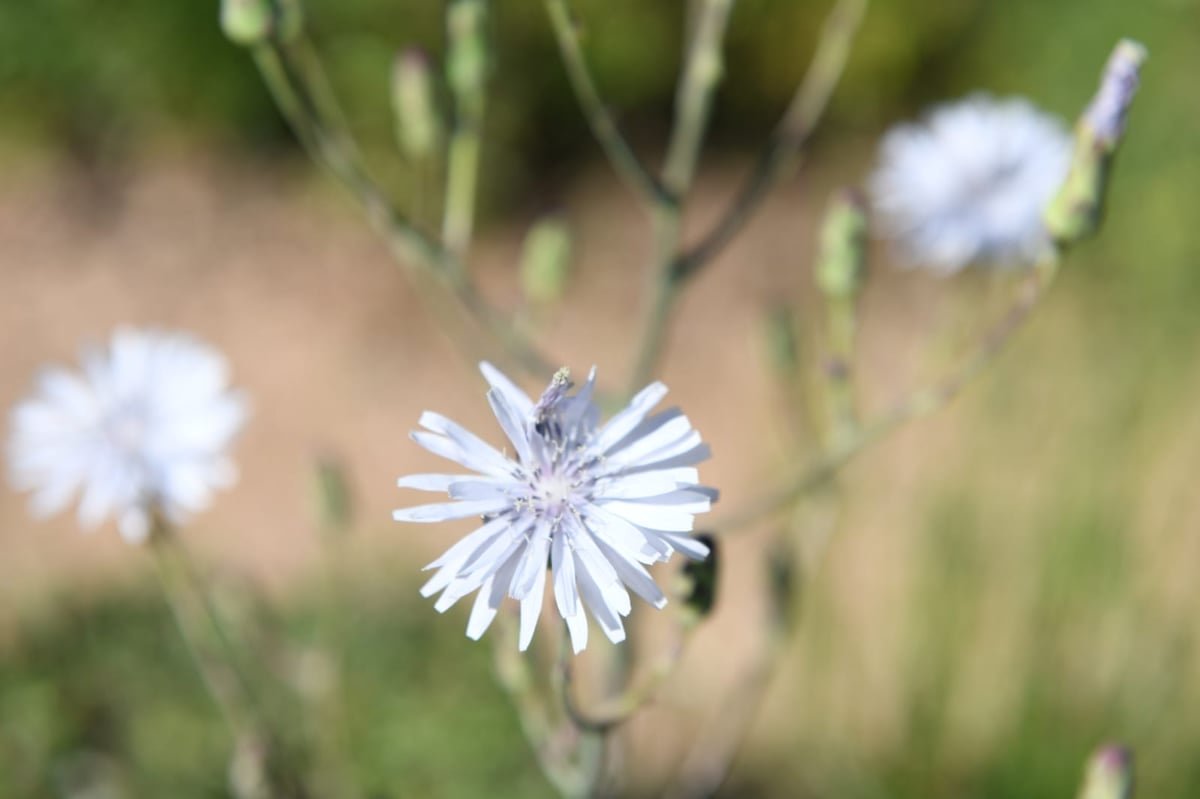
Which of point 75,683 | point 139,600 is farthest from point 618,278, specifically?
point 75,683

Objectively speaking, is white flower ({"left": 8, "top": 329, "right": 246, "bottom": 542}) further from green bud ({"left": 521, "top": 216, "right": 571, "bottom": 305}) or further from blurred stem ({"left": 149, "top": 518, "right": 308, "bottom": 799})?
green bud ({"left": 521, "top": 216, "right": 571, "bottom": 305})

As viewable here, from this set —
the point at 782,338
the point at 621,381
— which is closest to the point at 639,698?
the point at 782,338

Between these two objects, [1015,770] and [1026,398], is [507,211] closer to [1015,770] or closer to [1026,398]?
[1026,398]

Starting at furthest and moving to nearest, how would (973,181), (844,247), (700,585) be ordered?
1. (973,181)
2. (844,247)
3. (700,585)

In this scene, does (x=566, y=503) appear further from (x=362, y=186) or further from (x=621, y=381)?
(x=621, y=381)

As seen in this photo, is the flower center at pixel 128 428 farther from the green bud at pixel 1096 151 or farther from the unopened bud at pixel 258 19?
the green bud at pixel 1096 151
